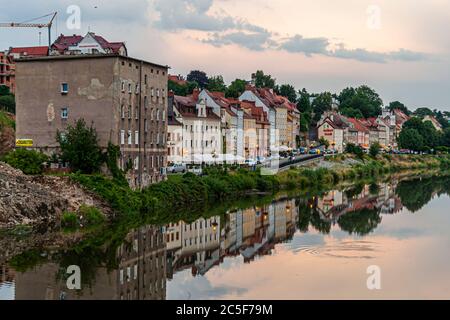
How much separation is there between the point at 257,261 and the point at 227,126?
200 ft

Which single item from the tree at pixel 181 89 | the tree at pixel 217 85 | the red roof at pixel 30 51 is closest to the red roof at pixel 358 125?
the tree at pixel 217 85

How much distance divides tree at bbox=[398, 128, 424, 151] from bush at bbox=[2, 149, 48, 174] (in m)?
124

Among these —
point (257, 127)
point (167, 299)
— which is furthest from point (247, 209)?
point (257, 127)

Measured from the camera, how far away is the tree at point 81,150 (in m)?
54.6

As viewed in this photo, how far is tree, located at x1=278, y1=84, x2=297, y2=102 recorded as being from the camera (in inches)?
6393

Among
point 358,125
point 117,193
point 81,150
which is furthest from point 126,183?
point 358,125

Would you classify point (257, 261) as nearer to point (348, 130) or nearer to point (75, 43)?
point (75, 43)

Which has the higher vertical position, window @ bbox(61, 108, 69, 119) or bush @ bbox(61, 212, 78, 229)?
window @ bbox(61, 108, 69, 119)

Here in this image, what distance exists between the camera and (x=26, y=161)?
52.6m

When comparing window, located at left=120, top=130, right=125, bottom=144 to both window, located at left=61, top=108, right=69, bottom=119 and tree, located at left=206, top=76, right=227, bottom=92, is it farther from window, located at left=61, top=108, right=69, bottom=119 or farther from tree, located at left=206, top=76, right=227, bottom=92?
tree, located at left=206, top=76, right=227, bottom=92

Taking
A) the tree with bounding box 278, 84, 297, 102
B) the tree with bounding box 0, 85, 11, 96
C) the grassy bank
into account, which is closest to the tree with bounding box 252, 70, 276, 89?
the tree with bounding box 278, 84, 297, 102

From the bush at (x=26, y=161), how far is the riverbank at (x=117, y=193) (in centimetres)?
167

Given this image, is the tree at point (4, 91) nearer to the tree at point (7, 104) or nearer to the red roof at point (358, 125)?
the tree at point (7, 104)

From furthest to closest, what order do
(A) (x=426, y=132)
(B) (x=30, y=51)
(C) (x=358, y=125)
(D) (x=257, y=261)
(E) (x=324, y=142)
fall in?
(C) (x=358, y=125)
(A) (x=426, y=132)
(E) (x=324, y=142)
(B) (x=30, y=51)
(D) (x=257, y=261)
